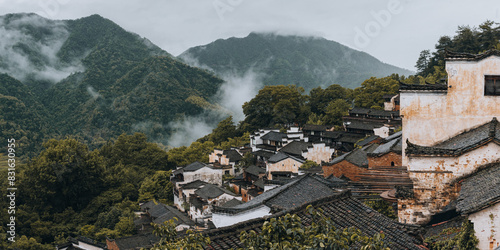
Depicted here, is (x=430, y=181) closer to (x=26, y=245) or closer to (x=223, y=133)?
(x=26, y=245)

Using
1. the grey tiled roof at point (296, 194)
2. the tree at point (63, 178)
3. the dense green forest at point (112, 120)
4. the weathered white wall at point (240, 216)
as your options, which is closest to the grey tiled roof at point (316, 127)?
the dense green forest at point (112, 120)

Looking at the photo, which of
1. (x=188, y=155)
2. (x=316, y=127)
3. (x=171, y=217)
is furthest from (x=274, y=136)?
(x=171, y=217)

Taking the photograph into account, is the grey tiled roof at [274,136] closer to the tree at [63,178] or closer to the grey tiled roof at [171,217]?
the grey tiled roof at [171,217]

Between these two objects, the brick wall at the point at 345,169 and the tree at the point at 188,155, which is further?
the tree at the point at 188,155

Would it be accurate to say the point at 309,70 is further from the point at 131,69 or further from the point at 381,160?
the point at 381,160

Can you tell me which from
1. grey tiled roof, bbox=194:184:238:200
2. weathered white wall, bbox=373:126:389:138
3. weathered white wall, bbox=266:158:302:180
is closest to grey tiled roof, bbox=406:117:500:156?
grey tiled roof, bbox=194:184:238:200

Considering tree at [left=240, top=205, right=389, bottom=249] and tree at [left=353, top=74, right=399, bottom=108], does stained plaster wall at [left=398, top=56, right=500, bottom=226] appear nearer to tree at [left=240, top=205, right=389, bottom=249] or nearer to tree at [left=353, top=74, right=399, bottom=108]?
tree at [left=240, top=205, right=389, bottom=249]

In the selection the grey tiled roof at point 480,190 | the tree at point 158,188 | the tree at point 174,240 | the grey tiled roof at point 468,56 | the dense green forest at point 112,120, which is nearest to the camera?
the tree at point 174,240
